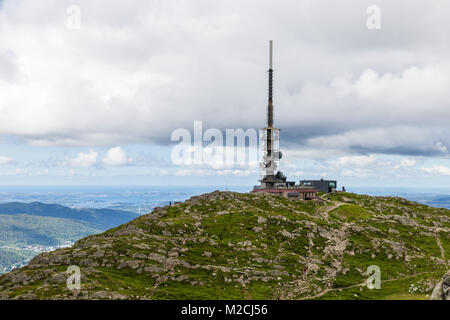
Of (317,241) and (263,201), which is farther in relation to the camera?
(263,201)

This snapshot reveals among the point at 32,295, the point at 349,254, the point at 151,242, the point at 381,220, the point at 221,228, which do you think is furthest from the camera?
the point at 381,220

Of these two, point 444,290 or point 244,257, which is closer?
point 444,290

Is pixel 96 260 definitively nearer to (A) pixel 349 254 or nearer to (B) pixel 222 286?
(B) pixel 222 286

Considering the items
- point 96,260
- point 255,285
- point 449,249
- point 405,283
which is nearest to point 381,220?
point 449,249

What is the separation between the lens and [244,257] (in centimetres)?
12038

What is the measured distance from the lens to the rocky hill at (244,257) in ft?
311

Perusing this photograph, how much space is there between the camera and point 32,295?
82312 mm

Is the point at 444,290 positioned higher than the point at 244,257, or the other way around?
the point at 444,290

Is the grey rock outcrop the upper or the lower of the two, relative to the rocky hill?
upper

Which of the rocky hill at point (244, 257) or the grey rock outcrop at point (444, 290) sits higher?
the grey rock outcrop at point (444, 290)

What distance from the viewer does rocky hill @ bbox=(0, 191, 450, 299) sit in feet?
311

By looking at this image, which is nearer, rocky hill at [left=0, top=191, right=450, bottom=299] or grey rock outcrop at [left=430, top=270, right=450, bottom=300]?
grey rock outcrop at [left=430, top=270, right=450, bottom=300]
